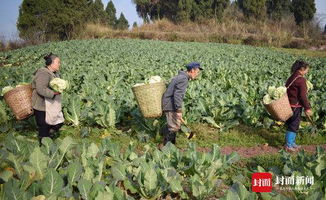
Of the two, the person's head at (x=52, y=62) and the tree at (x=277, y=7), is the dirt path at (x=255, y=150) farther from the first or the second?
the tree at (x=277, y=7)

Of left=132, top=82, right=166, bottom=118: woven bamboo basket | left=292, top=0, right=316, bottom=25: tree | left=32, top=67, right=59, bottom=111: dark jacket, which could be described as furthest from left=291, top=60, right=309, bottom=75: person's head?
left=292, top=0, right=316, bottom=25: tree

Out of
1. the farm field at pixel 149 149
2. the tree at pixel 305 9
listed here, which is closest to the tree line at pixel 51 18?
the tree at pixel 305 9

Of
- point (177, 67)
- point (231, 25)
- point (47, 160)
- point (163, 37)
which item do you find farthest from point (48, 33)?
point (47, 160)

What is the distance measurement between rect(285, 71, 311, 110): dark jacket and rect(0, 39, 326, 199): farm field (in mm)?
984

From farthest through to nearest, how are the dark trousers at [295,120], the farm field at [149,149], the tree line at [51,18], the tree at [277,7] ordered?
the tree at [277,7] → the tree line at [51,18] → the dark trousers at [295,120] → the farm field at [149,149]

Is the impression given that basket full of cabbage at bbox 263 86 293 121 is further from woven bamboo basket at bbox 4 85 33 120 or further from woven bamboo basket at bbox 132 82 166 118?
woven bamboo basket at bbox 4 85 33 120

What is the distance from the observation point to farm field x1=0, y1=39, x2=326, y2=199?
2922mm

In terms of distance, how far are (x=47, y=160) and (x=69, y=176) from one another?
49 cm

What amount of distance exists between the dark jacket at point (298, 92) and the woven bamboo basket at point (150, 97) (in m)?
2.26

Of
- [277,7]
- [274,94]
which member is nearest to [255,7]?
[277,7]

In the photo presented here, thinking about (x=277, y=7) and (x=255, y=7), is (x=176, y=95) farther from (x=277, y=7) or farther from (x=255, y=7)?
(x=277, y=7)

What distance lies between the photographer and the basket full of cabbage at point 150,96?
5.04 metres

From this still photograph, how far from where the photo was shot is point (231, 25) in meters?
38.8

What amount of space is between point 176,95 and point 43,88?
2063mm
